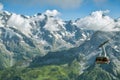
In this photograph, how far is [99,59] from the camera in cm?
7675

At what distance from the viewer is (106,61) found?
7544cm

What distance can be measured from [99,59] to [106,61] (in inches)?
76.8
